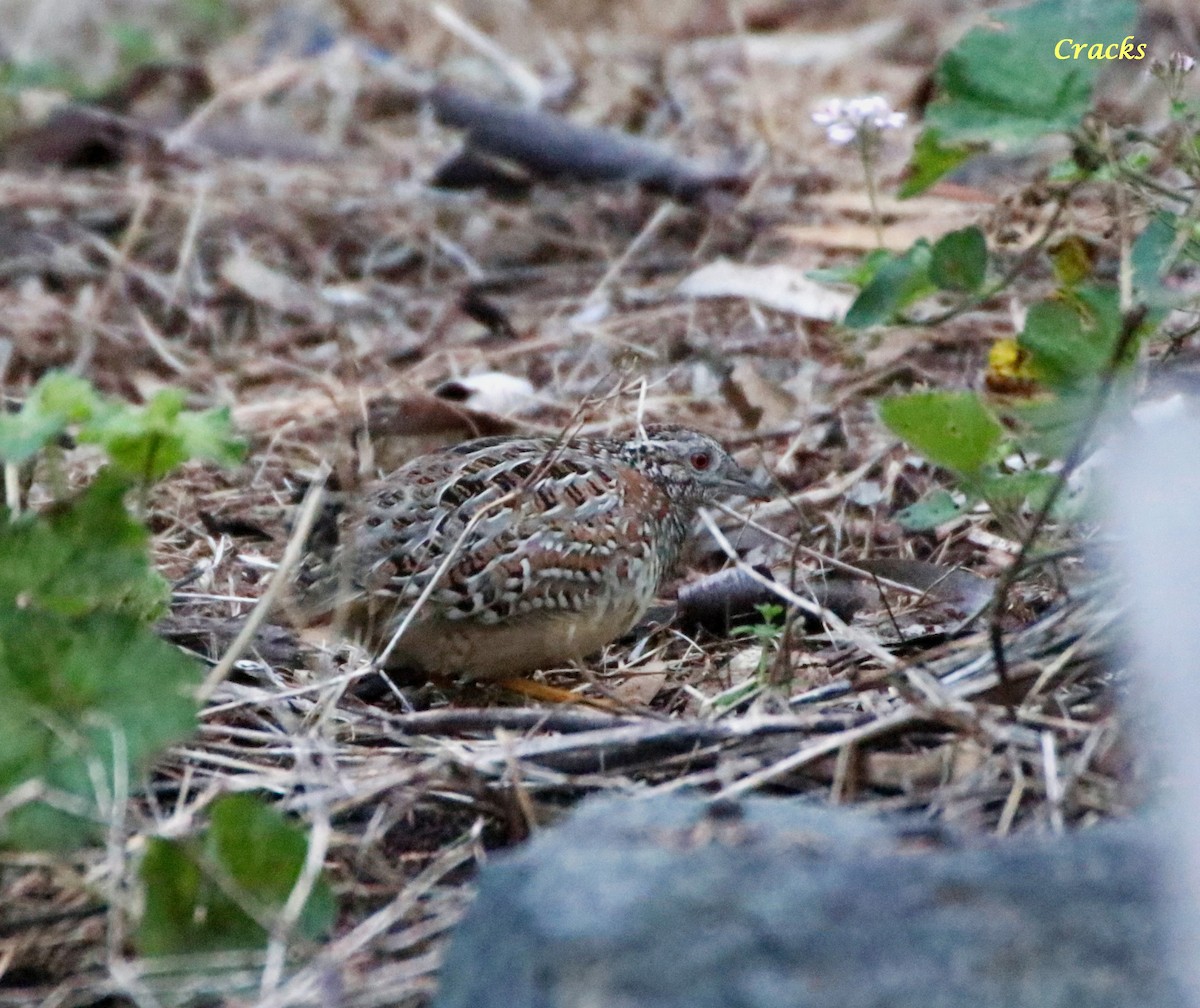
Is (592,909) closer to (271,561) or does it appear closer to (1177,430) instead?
(1177,430)

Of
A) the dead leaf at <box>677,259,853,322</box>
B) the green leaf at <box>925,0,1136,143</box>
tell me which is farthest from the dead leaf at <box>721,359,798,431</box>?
the green leaf at <box>925,0,1136,143</box>

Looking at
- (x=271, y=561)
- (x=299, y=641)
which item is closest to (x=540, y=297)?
(x=271, y=561)

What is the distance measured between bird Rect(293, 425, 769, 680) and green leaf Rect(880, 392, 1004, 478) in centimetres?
95

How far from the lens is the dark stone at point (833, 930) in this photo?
2.20m

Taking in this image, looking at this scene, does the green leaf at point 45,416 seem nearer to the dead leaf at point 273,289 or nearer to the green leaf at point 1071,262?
the green leaf at point 1071,262

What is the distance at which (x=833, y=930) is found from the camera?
2232 mm

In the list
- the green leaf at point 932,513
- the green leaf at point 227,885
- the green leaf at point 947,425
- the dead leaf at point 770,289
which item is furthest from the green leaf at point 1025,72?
the dead leaf at point 770,289

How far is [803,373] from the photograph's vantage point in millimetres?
5840

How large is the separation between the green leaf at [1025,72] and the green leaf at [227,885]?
1.72m

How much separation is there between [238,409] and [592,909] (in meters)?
3.94

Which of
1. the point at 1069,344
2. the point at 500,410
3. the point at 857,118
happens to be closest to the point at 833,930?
the point at 1069,344

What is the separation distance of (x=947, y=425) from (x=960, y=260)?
66cm

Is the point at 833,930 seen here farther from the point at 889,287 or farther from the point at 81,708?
the point at 889,287

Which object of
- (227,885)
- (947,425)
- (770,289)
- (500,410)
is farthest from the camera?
(770,289)
